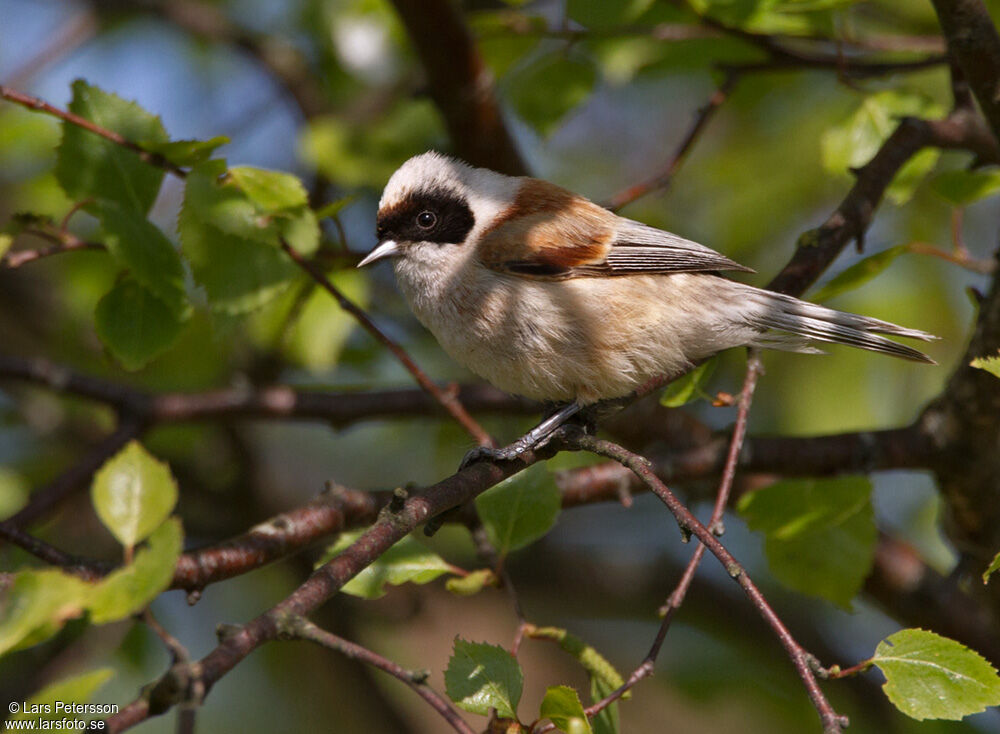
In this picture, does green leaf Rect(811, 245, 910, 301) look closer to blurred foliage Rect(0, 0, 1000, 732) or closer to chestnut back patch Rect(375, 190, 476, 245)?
blurred foliage Rect(0, 0, 1000, 732)

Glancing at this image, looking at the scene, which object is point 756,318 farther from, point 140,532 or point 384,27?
point 384,27

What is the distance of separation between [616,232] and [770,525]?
3.80ft

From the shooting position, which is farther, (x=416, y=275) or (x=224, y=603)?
(x=224, y=603)

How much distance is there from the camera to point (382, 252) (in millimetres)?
3521

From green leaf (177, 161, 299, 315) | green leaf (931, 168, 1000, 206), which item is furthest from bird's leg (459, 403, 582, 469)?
green leaf (931, 168, 1000, 206)

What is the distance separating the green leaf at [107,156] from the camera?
272 centimetres

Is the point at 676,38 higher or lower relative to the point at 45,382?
higher

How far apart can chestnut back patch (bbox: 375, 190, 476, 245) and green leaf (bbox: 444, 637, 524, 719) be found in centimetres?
187

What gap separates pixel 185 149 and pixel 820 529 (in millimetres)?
2266

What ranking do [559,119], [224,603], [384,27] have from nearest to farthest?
[559,119] → [384,27] → [224,603]

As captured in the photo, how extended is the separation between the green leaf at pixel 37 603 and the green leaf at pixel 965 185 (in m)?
2.83

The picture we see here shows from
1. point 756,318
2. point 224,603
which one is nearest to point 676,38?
point 756,318

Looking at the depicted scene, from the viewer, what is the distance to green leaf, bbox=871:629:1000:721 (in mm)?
1895

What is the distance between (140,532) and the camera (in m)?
1.71
